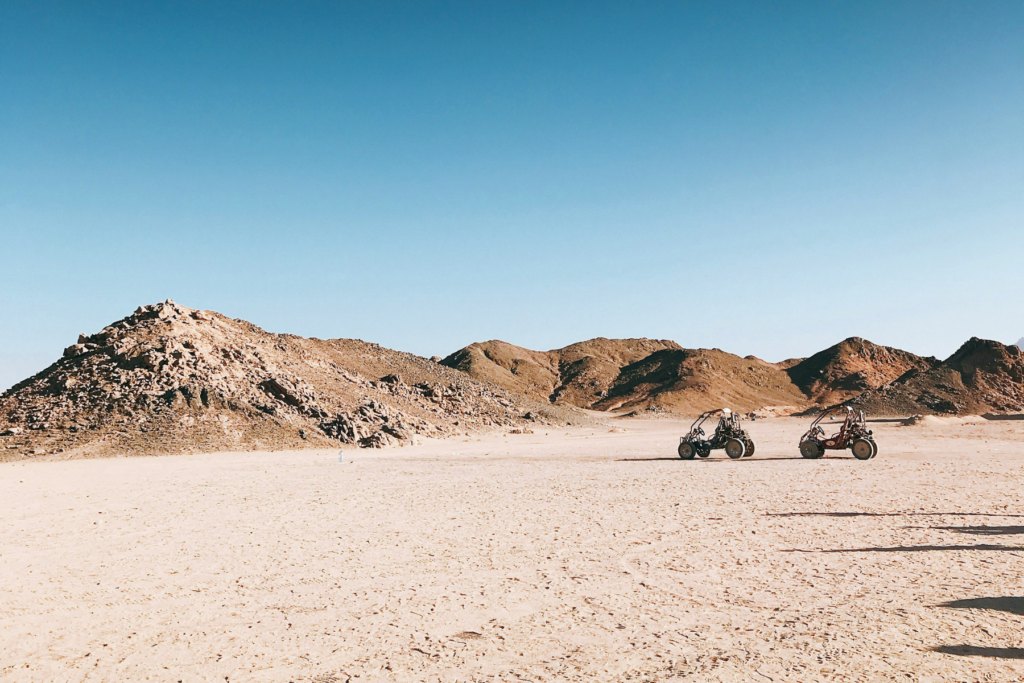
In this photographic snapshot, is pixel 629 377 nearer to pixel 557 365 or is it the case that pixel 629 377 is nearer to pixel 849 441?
pixel 557 365

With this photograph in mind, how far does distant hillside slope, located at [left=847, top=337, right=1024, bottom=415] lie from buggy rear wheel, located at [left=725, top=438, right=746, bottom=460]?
150 feet

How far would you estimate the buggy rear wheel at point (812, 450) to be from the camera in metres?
26.6

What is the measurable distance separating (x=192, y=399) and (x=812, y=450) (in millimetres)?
30395

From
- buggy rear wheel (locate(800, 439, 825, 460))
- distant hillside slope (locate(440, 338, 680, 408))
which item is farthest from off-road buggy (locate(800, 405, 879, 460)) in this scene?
distant hillside slope (locate(440, 338, 680, 408))

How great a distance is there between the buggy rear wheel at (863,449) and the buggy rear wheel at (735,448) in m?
4.18

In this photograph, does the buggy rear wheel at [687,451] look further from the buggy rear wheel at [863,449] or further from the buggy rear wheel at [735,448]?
the buggy rear wheel at [863,449]

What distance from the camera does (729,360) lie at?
400 feet

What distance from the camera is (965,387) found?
66.5 metres

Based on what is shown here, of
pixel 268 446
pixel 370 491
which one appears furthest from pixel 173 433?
pixel 370 491

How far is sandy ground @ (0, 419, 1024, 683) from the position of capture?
6742mm

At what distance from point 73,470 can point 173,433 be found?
7337mm

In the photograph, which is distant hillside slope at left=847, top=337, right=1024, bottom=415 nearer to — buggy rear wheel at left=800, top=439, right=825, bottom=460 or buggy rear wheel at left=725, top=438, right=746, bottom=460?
buggy rear wheel at left=800, top=439, right=825, bottom=460

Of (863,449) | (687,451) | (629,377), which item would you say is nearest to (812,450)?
(863,449)

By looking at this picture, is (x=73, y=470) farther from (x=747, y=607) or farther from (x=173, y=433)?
(x=747, y=607)
